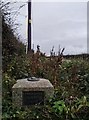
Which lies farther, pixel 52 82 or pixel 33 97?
pixel 52 82

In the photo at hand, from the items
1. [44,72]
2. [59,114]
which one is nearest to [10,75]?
[44,72]

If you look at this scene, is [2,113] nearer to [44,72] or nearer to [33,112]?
[33,112]

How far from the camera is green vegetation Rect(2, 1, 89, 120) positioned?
6.14 meters

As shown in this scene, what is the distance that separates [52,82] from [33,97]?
1.21 meters

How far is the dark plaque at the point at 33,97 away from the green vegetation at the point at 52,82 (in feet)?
0.49

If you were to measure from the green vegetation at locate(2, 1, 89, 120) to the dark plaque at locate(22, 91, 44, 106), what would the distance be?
150 mm

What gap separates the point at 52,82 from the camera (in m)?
7.73

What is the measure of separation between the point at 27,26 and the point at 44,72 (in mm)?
7062

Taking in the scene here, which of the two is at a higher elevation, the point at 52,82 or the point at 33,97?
the point at 52,82

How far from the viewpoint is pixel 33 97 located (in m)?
6.60

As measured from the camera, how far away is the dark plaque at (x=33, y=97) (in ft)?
21.6

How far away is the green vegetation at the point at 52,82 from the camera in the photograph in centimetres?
614

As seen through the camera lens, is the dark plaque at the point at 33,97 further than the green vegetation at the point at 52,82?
Yes

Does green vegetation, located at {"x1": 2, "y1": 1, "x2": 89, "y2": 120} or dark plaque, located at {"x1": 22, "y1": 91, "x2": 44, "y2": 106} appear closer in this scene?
green vegetation, located at {"x1": 2, "y1": 1, "x2": 89, "y2": 120}
